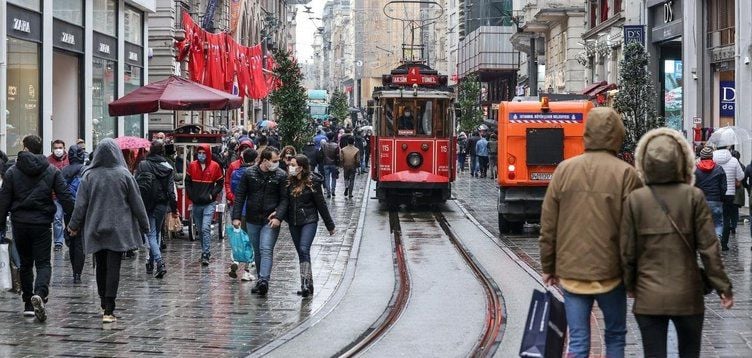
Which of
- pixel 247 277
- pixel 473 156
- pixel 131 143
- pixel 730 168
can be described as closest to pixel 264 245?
pixel 247 277

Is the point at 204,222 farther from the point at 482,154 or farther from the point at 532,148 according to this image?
the point at 482,154

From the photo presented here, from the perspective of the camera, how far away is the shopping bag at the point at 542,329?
6547 mm

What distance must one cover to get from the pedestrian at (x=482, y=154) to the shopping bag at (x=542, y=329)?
120 ft

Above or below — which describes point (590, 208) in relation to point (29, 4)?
below

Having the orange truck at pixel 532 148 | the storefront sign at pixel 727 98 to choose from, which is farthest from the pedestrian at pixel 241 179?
the storefront sign at pixel 727 98

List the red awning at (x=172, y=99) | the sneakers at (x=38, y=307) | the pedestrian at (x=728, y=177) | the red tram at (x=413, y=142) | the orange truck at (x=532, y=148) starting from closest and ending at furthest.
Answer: the sneakers at (x=38, y=307)
the pedestrian at (x=728, y=177)
the red awning at (x=172, y=99)
the orange truck at (x=532, y=148)
the red tram at (x=413, y=142)

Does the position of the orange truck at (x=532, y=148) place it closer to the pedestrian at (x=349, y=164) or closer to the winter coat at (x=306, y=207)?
the winter coat at (x=306, y=207)

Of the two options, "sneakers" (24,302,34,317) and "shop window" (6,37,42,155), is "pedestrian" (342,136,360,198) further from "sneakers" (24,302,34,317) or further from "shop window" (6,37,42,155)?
"sneakers" (24,302,34,317)

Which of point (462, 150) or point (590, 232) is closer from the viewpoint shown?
point (590, 232)

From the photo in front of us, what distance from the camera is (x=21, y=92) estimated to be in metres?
23.7

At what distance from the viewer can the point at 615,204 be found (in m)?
6.47

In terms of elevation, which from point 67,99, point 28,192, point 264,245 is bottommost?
point 264,245

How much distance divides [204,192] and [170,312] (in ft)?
14.7

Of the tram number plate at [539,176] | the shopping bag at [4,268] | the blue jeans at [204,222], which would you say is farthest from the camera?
the tram number plate at [539,176]
